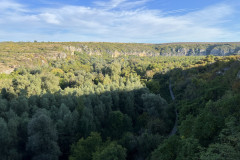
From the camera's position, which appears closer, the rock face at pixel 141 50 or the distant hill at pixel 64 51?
the distant hill at pixel 64 51

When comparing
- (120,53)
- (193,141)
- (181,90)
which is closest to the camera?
(193,141)

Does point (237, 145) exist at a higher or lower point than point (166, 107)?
higher

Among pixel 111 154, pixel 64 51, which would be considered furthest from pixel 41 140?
pixel 64 51

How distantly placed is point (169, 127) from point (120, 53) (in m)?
135

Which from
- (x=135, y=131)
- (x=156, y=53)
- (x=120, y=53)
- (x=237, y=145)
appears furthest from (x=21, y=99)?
(x=156, y=53)

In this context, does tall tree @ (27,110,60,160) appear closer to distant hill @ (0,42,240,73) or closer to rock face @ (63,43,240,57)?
distant hill @ (0,42,240,73)

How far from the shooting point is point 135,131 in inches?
1307

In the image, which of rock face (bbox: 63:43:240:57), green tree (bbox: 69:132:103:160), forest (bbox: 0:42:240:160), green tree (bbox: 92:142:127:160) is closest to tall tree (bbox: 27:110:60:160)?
forest (bbox: 0:42:240:160)

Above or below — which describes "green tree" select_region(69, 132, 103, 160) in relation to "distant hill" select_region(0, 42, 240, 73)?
below

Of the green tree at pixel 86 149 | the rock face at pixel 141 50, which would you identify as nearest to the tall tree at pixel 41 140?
the green tree at pixel 86 149

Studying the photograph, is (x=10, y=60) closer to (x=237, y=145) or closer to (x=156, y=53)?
(x=237, y=145)

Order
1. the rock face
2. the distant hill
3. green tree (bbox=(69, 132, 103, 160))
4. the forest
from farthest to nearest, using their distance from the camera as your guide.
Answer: the rock face
the distant hill
green tree (bbox=(69, 132, 103, 160))
the forest

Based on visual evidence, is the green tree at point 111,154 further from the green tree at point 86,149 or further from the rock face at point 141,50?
the rock face at point 141,50

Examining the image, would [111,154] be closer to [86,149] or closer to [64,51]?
[86,149]
